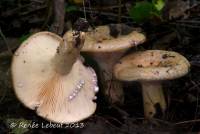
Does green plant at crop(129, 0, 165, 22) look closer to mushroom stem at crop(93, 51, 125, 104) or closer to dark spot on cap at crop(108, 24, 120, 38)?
dark spot on cap at crop(108, 24, 120, 38)

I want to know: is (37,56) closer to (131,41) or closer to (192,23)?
(131,41)

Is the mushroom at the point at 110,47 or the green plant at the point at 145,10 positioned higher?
the green plant at the point at 145,10

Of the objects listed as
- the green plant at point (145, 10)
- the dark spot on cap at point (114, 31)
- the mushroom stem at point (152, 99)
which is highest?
the green plant at point (145, 10)

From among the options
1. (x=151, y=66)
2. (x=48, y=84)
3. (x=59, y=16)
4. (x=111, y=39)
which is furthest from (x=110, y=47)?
(x=59, y=16)

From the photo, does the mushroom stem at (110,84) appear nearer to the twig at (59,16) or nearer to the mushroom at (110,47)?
the mushroom at (110,47)

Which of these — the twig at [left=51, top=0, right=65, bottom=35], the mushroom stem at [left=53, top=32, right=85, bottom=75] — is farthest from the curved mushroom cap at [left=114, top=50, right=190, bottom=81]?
the twig at [left=51, top=0, right=65, bottom=35]

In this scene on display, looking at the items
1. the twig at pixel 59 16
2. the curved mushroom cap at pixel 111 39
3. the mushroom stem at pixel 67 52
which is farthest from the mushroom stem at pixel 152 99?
the twig at pixel 59 16
